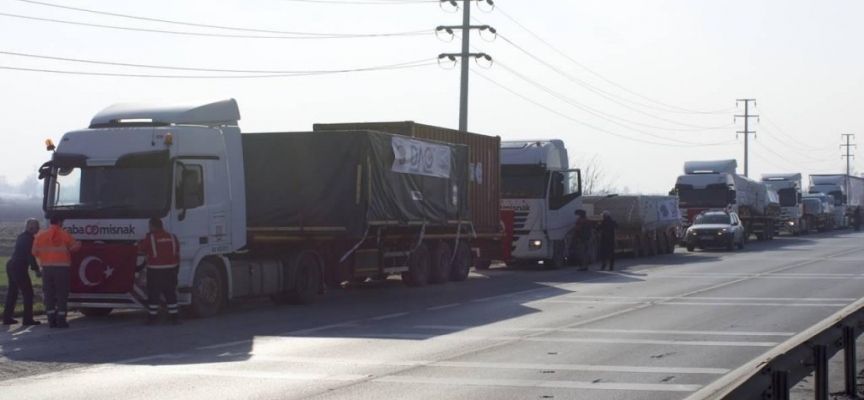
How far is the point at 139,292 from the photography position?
60.2ft

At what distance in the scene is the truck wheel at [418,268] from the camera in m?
26.2

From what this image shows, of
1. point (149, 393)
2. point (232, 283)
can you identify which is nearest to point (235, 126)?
point (232, 283)

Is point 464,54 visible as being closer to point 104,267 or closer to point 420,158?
point 420,158

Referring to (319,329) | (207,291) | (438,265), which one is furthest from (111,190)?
(438,265)

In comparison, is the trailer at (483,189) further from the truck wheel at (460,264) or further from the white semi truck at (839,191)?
the white semi truck at (839,191)

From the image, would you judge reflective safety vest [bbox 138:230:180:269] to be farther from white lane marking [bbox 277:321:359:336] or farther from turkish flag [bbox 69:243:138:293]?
white lane marking [bbox 277:321:359:336]

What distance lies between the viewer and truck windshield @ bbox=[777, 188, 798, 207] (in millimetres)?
68875

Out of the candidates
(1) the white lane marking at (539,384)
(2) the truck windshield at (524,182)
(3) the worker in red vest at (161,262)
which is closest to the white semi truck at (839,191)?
(2) the truck windshield at (524,182)

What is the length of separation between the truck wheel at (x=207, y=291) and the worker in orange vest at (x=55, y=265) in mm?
1980

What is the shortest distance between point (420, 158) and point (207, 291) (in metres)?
8.17

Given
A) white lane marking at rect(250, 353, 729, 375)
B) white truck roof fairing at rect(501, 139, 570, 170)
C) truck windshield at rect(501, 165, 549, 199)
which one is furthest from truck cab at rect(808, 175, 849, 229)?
white lane marking at rect(250, 353, 729, 375)

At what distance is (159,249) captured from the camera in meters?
17.8

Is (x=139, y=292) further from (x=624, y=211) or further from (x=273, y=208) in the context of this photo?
(x=624, y=211)

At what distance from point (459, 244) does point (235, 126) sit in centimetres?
981
